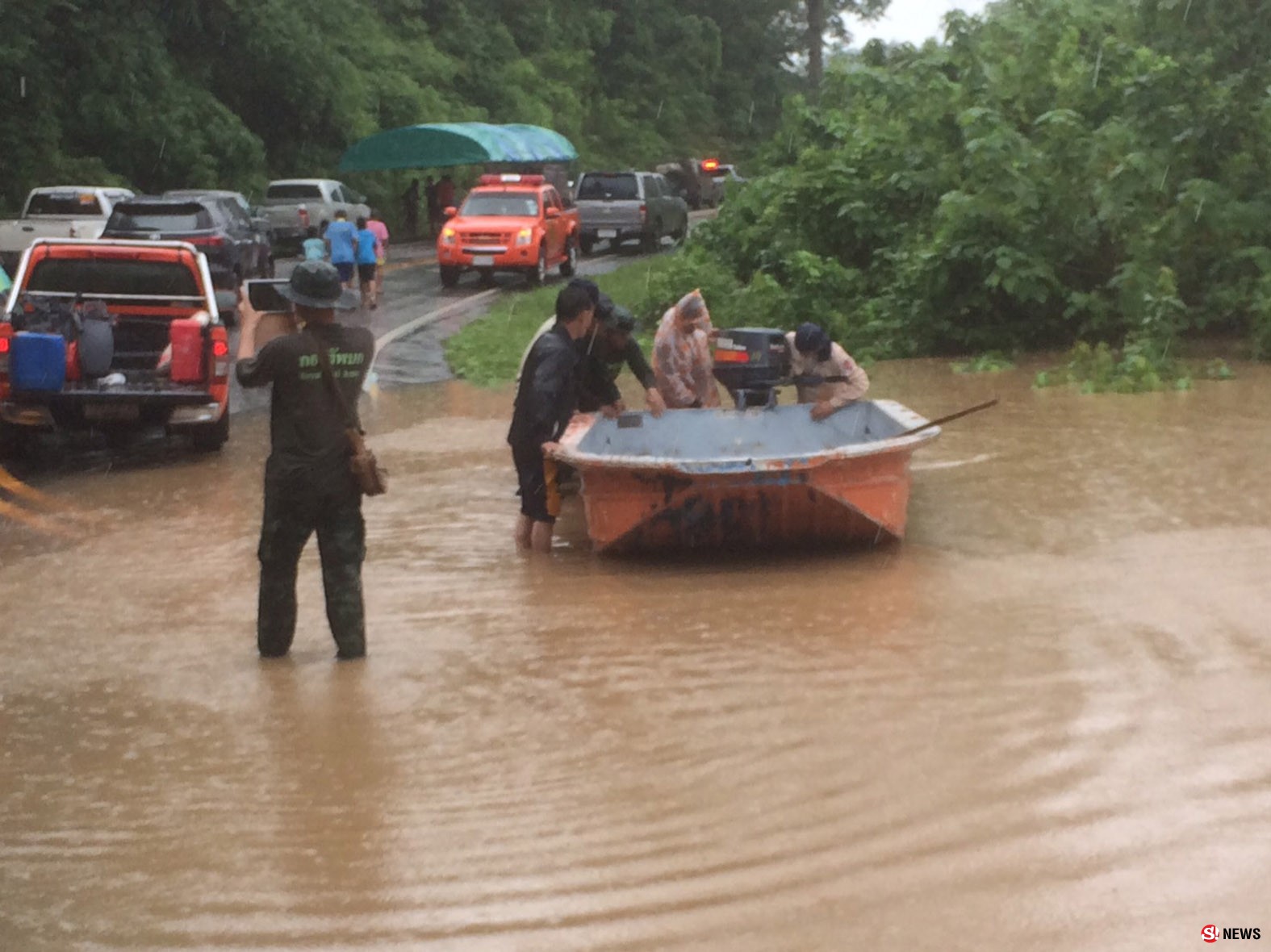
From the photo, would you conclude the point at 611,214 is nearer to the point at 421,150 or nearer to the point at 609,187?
the point at 609,187

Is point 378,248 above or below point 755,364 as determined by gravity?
below

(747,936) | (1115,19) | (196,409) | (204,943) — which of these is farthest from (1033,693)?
(1115,19)

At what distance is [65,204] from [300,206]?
30.7 ft

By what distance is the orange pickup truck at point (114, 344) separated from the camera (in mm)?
14531

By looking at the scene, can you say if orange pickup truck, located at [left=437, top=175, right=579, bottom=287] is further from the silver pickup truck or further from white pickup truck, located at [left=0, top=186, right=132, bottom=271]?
white pickup truck, located at [left=0, top=186, right=132, bottom=271]

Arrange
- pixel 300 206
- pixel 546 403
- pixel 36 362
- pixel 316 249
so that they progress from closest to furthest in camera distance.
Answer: pixel 546 403 < pixel 36 362 < pixel 316 249 < pixel 300 206

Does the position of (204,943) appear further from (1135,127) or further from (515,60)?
A: (515,60)

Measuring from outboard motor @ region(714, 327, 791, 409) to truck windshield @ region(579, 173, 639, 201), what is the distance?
1137 inches

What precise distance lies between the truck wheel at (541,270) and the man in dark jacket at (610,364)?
20.9 meters

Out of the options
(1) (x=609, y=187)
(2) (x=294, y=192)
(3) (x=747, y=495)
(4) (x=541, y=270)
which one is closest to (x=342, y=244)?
(4) (x=541, y=270)

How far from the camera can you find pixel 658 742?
23.8ft

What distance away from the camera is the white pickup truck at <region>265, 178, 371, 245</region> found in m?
39.0

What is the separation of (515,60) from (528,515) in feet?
168

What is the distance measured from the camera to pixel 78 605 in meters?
10.2
